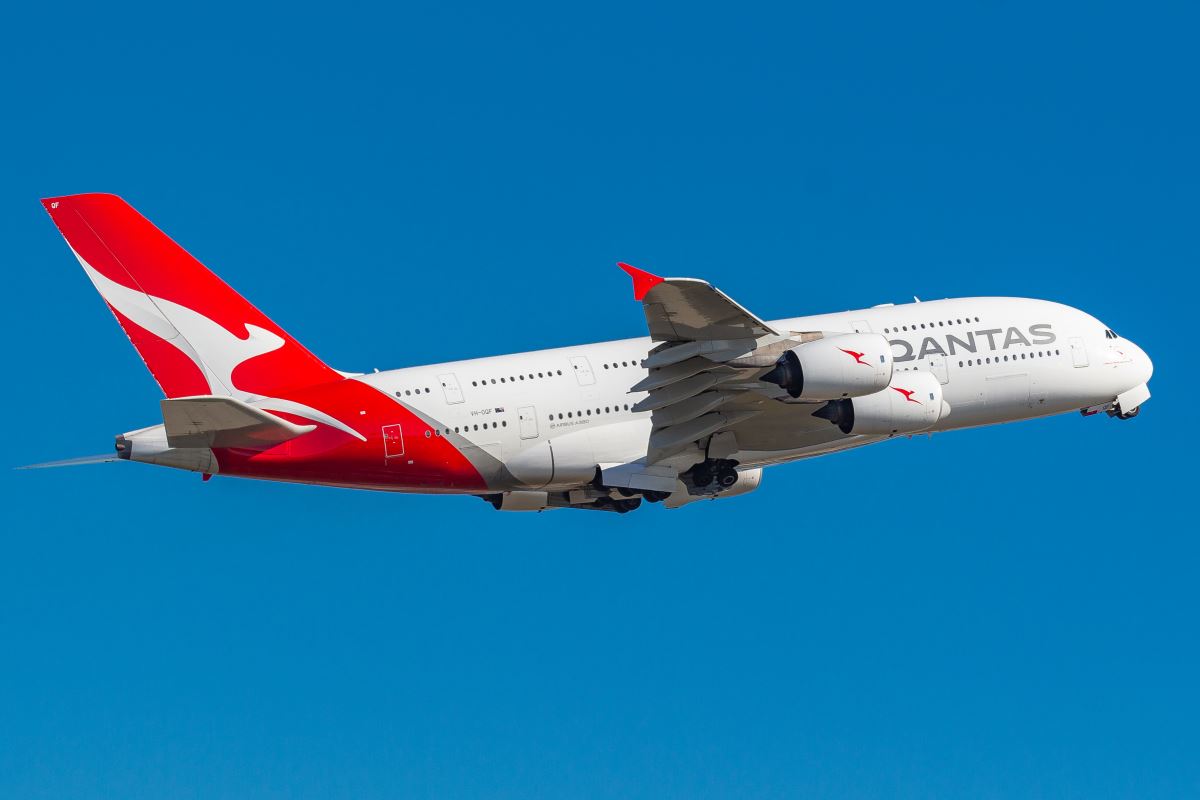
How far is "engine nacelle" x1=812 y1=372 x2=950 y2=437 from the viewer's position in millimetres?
42031

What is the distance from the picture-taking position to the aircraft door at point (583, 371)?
42.5 m

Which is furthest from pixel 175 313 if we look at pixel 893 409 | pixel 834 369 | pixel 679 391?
pixel 893 409

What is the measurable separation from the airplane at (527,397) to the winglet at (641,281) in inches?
2.7

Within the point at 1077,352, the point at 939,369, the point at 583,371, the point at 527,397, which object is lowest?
the point at 527,397

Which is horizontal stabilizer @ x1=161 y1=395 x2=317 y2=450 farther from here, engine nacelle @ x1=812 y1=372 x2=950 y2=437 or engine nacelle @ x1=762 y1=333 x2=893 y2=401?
engine nacelle @ x1=812 y1=372 x2=950 y2=437

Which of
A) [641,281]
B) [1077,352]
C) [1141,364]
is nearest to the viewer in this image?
[641,281]

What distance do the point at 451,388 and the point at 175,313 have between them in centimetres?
717

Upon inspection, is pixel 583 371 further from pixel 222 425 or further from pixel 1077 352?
pixel 1077 352

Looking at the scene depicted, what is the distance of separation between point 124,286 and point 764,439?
55.8ft

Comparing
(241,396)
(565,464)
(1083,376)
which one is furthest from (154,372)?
(1083,376)

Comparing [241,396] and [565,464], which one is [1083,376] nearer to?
[565,464]

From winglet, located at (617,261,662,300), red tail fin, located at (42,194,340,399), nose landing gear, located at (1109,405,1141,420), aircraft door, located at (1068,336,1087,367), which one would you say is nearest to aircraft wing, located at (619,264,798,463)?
winglet, located at (617,261,662,300)

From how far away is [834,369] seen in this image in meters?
39.2

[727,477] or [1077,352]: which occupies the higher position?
[1077,352]
